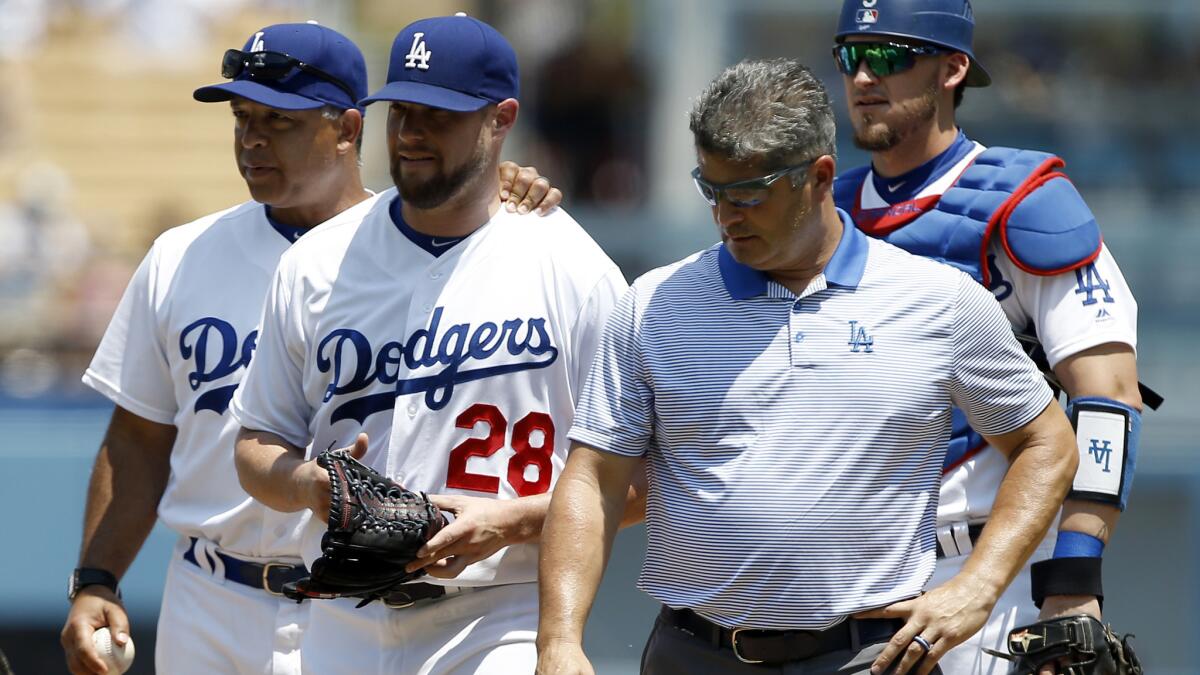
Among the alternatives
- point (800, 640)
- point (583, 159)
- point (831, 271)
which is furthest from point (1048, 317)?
point (583, 159)

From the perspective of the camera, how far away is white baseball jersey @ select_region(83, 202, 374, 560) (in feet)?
14.8

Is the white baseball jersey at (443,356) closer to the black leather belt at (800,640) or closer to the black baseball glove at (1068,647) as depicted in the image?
the black leather belt at (800,640)

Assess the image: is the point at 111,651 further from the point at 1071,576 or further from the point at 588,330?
the point at 1071,576

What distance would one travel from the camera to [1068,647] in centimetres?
365

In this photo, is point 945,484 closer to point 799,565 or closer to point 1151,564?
point 799,565

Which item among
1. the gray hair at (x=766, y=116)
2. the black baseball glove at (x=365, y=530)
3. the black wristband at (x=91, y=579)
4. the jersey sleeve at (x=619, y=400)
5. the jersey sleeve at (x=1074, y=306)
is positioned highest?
the gray hair at (x=766, y=116)

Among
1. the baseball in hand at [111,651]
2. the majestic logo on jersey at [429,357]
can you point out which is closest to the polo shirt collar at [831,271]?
the majestic logo on jersey at [429,357]

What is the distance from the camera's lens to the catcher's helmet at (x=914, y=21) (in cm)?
422

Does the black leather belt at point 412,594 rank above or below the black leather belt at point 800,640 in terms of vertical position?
above

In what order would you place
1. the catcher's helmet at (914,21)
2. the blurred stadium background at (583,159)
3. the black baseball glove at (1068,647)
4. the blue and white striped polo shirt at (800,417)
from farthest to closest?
1. the blurred stadium background at (583,159)
2. the catcher's helmet at (914,21)
3. the black baseball glove at (1068,647)
4. the blue and white striped polo shirt at (800,417)

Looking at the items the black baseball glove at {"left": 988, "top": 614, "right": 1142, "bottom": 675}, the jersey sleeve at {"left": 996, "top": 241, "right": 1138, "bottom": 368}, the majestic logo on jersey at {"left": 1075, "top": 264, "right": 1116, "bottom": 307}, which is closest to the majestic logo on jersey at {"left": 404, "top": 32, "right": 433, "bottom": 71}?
the jersey sleeve at {"left": 996, "top": 241, "right": 1138, "bottom": 368}

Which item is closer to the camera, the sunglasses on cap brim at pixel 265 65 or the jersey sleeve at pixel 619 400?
the jersey sleeve at pixel 619 400

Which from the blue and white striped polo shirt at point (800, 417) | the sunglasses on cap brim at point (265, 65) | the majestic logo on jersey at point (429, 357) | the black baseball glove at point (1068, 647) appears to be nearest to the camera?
the blue and white striped polo shirt at point (800, 417)

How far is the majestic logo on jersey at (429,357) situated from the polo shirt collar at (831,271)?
51 centimetres
